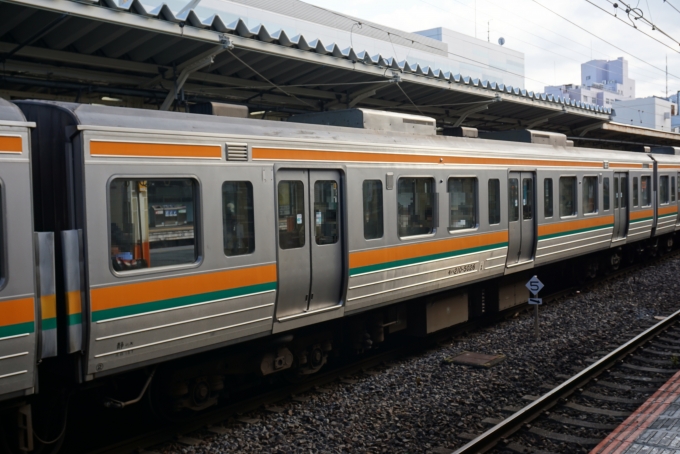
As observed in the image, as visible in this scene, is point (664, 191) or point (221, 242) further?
point (664, 191)

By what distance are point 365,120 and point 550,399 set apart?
12.9ft

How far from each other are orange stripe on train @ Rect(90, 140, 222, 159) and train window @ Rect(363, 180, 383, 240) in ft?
7.48

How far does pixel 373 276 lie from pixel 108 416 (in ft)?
10.9

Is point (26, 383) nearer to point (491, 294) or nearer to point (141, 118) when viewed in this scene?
point (141, 118)

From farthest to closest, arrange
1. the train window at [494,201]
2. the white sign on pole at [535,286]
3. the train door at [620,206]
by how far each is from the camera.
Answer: the train door at [620,206] → the train window at [494,201] → the white sign on pole at [535,286]

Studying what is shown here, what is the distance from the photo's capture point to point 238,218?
21.9ft

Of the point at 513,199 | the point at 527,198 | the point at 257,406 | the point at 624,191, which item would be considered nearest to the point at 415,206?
the point at 513,199

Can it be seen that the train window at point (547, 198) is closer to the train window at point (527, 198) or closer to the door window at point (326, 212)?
the train window at point (527, 198)

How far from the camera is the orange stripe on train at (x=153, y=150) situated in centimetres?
552

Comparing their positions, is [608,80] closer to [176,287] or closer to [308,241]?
[308,241]

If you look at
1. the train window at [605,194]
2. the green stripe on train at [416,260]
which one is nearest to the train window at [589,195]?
the train window at [605,194]

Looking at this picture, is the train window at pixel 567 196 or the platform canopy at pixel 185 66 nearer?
the platform canopy at pixel 185 66

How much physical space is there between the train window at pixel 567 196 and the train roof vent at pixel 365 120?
14.8ft

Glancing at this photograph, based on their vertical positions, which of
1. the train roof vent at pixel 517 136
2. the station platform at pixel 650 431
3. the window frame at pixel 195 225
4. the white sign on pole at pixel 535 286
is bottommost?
the station platform at pixel 650 431
